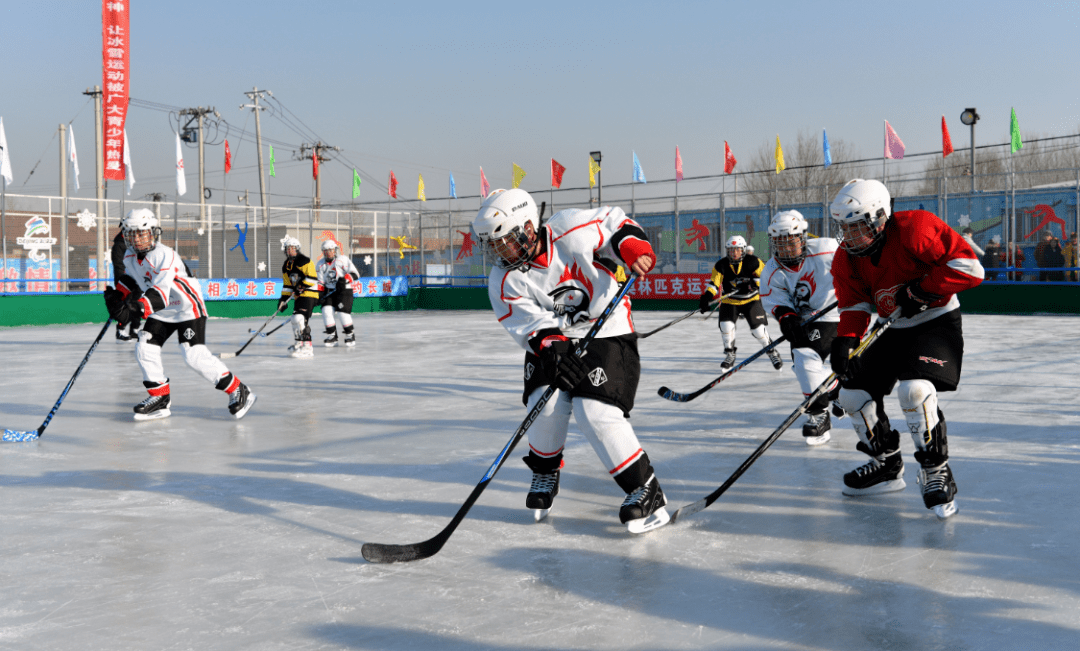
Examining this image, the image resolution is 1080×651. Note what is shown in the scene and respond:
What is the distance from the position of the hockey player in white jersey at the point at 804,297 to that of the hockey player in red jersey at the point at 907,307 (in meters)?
1.25

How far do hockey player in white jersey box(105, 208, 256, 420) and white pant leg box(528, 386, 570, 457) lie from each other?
321 centimetres

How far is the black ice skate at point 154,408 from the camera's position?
5918 mm

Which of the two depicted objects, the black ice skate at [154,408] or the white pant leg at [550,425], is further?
the black ice skate at [154,408]

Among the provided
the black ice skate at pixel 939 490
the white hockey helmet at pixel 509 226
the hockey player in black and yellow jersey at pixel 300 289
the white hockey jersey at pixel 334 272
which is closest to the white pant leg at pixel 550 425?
the white hockey helmet at pixel 509 226

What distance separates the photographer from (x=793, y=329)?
5.03m

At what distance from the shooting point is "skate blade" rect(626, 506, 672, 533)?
3158mm

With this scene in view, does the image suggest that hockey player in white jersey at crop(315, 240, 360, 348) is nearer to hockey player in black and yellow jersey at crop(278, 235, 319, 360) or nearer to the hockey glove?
hockey player in black and yellow jersey at crop(278, 235, 319, 360)

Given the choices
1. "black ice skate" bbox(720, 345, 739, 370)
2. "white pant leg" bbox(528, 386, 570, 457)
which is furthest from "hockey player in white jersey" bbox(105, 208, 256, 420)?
"black ice skate" bbox(720, 345, 739, 370)

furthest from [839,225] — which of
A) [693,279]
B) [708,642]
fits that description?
[693,279]

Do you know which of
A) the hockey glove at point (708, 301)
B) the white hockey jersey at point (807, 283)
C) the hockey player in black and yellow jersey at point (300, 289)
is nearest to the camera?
the white hockey jersey at point (807, 283)

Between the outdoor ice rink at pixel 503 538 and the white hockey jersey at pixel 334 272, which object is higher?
the white hockey jersey at pixel 334 272

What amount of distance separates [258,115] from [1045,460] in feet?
120

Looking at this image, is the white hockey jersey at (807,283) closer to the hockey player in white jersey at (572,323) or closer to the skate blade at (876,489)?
the skate blade at (876,489)

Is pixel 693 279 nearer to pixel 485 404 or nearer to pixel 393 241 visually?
pixel 393 241
